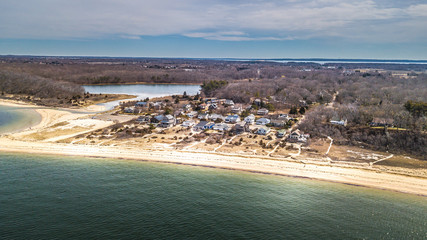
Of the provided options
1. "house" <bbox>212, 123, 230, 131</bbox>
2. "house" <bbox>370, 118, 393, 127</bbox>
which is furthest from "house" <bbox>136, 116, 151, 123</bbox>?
"house" <bbox>370, 118, 393, 127</bbox>

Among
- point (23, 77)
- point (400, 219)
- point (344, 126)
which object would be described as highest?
point (23, 77)

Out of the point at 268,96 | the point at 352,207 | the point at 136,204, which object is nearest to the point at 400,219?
the point at 352,207

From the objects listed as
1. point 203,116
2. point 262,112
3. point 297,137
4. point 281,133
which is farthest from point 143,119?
point 297,137

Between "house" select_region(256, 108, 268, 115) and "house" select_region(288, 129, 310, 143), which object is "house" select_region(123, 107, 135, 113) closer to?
"house" select_region(256, 108, 268, 115)

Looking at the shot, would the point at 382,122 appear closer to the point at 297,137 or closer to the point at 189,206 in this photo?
the point at 297,137

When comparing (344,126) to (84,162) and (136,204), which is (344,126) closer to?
(136,204)

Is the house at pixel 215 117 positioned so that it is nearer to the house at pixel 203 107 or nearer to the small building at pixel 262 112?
the house at pixel 203 107

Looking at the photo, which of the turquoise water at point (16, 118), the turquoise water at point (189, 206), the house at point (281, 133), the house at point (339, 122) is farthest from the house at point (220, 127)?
the turquoise water at point (16, 118)
